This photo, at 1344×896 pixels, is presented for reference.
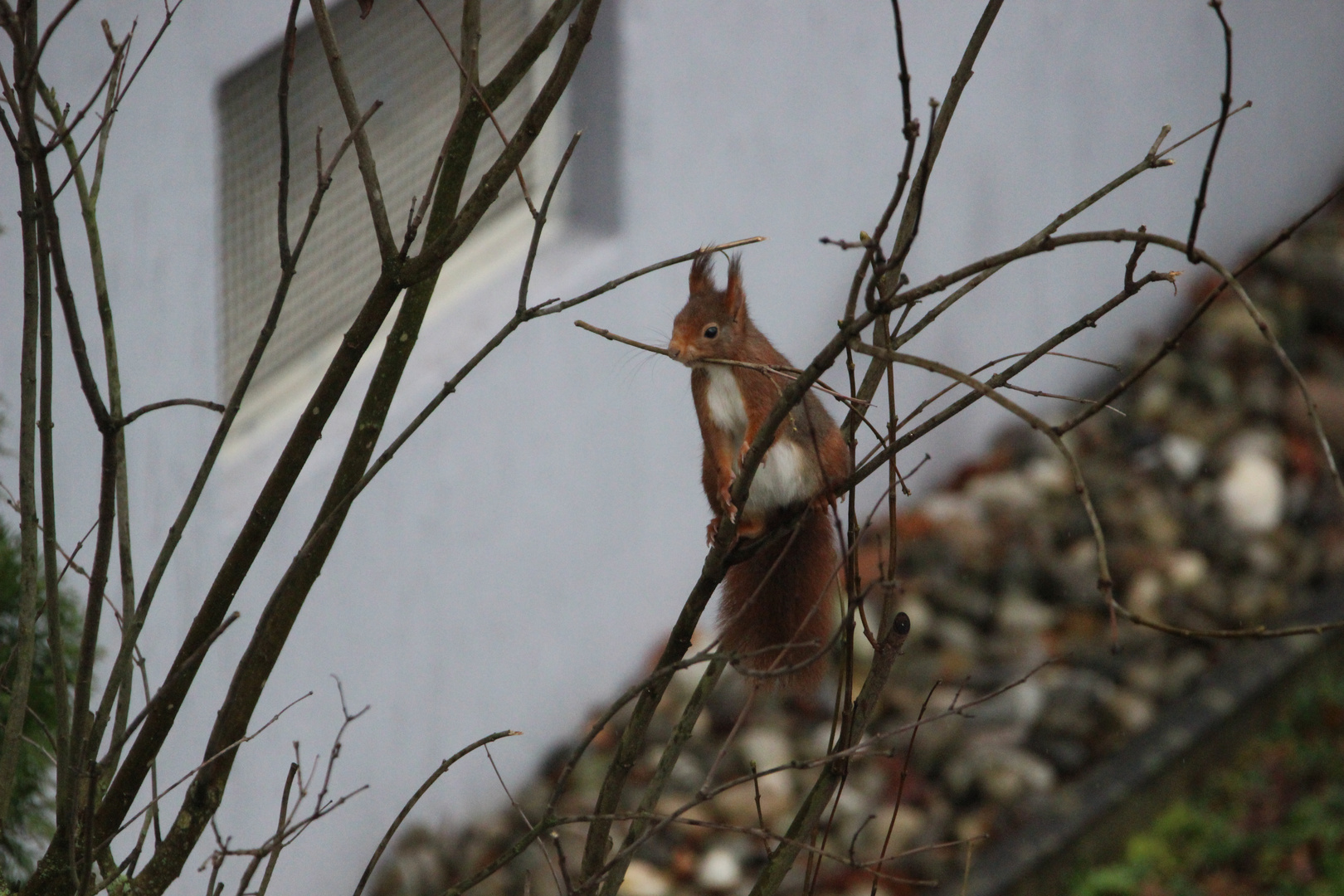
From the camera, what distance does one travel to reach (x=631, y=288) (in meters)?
4.23

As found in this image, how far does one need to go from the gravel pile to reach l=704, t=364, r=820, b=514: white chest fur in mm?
1498

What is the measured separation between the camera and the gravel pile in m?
4.15

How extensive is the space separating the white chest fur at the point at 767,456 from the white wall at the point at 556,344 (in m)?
1.28

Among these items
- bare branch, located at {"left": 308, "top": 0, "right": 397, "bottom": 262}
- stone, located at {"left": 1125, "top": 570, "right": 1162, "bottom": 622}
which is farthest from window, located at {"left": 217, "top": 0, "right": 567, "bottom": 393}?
stone, located at {"left": 1125, "top": 570, "right": 1162, "bottom": 622}

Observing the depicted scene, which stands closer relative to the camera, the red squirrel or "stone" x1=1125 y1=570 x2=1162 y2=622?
the red squirrel

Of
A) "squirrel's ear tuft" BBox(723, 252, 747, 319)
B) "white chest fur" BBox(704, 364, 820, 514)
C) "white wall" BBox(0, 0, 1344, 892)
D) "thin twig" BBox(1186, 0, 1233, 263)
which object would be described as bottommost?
"thin twig" BBox(1186, 0, 1233, 263)

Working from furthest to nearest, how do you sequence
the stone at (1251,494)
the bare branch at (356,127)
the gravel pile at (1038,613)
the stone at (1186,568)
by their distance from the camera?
1. the stone at (1251,494)
2. the stone at (1186,568)
3. the gravel pile at (1038,613)
4. the bare branch at (356,127)

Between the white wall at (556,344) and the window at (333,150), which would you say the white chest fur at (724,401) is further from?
the window at (333,150)

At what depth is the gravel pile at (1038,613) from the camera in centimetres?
415

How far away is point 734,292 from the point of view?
6.70ft

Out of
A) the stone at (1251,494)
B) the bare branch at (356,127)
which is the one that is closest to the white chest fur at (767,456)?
the bare branch at (356,127)

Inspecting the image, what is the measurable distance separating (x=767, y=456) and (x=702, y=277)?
27cm

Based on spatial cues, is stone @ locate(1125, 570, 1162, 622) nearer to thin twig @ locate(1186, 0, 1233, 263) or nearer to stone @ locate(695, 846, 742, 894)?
stone @ locate(695, 846, 742, 894)

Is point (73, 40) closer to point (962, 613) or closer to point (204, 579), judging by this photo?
point (204, 579)
